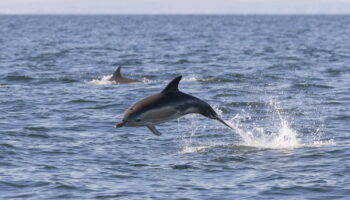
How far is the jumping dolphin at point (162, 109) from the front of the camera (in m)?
13.0

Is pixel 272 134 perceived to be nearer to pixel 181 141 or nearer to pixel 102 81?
pixel 181 141

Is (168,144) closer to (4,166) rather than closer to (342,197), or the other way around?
(4,166)

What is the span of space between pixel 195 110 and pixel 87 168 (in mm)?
2403

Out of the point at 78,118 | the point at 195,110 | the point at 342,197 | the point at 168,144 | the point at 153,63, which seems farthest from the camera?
the point at 153,63

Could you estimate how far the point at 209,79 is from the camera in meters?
32.4

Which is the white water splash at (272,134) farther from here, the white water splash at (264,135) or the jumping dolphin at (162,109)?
the jumping dolphin at (162,109)

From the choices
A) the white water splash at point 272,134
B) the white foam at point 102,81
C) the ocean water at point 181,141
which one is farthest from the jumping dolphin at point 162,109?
the white foam at point 102,81

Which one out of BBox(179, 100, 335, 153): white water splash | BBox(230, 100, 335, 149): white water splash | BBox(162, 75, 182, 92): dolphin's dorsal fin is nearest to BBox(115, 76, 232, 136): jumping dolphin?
BBox(162, 75, 182, 92): dolphin's dorsal fin

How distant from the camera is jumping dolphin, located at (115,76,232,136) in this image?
42.5 ft

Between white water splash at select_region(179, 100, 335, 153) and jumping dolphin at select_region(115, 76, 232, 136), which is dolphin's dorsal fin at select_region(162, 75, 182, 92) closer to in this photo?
jumping dolphin at select_region(115, 76, 232, 136)

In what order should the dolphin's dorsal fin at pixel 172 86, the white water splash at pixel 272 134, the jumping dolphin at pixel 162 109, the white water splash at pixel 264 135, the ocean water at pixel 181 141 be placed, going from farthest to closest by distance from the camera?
1. the white water splash at pixel 272 134
2. the white water splash at pixel 264 135
3. the dolphin's dorsal fin at pixel 172 86
4. the ocean water at pixel 181 141
5. the jumping dolphin at pixel 162 109

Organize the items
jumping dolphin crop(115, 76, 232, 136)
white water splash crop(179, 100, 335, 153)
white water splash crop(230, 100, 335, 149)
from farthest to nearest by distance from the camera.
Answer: white water splash crop(230, 100, 335, 149)
white water splash crop(179, 100, 335, 153)
jumping dolphin crop(115, 76, 232, 136)

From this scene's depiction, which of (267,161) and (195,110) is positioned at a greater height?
(195,110)

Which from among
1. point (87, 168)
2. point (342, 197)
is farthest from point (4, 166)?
point (342, 197)
